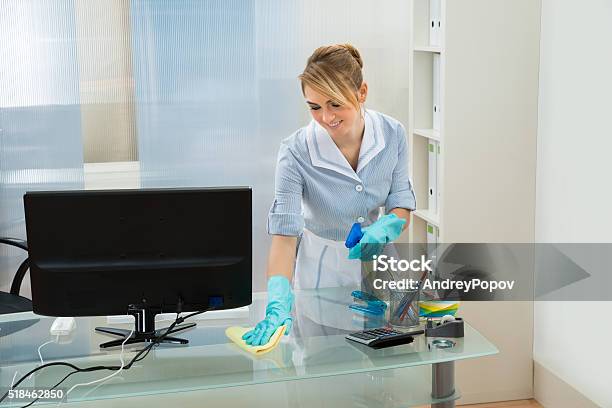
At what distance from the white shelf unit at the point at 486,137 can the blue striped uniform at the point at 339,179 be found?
76cm

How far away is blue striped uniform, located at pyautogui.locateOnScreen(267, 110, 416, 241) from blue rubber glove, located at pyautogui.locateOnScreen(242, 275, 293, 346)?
359 mm

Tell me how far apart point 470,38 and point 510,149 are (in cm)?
53

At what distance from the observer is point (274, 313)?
240cm

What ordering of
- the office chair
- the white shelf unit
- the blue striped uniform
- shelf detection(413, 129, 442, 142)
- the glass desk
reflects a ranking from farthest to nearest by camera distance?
shelf detection(413, 129, 442, 142) → the white shelf unit → the office chair → the blue striped uniform → the glass desk

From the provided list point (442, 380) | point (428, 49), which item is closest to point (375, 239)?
point (442, 380)

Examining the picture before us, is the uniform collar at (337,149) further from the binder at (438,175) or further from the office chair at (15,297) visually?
the office chair at (15,297)

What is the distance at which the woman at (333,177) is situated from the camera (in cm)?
280

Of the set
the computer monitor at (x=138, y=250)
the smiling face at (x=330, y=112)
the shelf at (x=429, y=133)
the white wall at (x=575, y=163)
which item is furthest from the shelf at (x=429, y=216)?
the computer monitor at (x=138, y=250)

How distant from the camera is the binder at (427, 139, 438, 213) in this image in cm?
396

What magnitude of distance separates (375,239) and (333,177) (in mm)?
525

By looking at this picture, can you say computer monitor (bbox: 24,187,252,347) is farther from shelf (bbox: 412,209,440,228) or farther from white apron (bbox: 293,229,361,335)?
shelf (bbox: 412,209,440,228)

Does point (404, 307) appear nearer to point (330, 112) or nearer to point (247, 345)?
point (247, 345)

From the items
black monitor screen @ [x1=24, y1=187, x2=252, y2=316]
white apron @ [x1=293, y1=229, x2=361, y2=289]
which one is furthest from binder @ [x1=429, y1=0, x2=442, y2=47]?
black monitor screen @ [x1=24, y1=187, x2=252, y2=316]

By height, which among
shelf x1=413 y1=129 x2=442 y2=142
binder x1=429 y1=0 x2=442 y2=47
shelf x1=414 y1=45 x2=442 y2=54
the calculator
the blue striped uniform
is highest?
binder x1=429 y1=0 x2=442 y2=47
